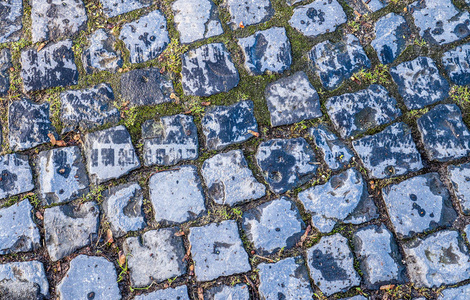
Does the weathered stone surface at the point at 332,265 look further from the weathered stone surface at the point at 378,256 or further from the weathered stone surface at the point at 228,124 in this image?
the weathered stone surface at the point at 228,124

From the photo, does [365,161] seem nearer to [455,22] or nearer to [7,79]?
[455,22]

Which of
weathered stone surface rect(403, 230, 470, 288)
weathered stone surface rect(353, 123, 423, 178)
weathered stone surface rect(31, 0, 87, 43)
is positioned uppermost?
weathered stone surface rect(31, 0, 87, 43)

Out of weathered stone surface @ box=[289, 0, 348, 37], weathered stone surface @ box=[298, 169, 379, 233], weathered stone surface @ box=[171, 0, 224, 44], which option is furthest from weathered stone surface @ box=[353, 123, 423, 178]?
weathered stone surface @ box=[171, 0, 224, 44]

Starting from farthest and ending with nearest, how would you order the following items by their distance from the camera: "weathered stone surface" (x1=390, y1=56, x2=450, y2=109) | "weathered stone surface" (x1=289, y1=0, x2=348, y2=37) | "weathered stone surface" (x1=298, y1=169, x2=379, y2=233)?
"weathered stone surface" (x1=289, y1=0, x2=348, y2=37) < "weathered stone surface" (x1=390, y1=56, x2=450, y2=109) < "weathered stone surface" (x1=298, y1=169, x2=379, y2=233)

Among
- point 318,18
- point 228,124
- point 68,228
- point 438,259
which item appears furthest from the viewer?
point 318,18

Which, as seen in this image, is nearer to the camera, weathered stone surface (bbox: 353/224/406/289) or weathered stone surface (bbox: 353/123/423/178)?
weathered stone surface (bbox: 353/224/406/289)

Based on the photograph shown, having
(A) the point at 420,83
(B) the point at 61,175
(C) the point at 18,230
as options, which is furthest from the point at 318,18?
(C) the point at 18,230

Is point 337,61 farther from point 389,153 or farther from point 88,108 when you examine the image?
point 88,108

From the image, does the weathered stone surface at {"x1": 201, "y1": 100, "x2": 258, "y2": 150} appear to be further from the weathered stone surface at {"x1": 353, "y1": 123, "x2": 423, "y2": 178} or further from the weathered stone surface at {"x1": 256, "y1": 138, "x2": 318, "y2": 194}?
the weathered stone surface at {"x1": 353, "y1": 123, "x2": 423, "y2": 178}

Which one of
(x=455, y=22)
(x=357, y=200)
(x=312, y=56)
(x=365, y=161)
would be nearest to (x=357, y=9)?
(x=312, y=56)
